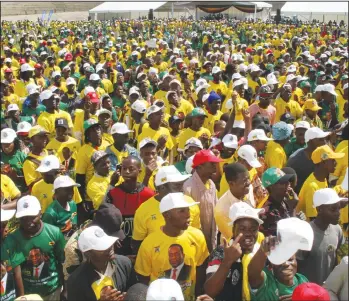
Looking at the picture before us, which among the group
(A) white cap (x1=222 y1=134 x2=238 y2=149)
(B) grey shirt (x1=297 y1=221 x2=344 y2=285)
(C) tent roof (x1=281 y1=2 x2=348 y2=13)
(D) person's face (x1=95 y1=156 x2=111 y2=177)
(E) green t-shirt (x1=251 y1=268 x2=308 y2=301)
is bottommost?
(B) grey shirt (x1=297 y1=221 x2=344 y2=285)

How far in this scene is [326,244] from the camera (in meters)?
3.64

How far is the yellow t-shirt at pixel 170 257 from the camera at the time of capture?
3410 millimetres

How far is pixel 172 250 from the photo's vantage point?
11.2 ft

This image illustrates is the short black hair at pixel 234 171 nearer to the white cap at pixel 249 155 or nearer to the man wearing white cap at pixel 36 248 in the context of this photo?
the white cap at pixel 249 155

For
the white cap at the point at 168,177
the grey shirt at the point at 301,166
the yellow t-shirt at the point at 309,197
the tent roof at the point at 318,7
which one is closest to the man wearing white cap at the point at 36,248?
the white cap at the point at 168,177

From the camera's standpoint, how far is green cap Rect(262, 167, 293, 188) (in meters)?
4.18

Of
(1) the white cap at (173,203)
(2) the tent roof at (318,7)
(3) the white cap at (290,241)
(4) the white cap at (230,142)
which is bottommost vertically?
(4) the white cap at (230,142)

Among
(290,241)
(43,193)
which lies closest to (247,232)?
(290,241)

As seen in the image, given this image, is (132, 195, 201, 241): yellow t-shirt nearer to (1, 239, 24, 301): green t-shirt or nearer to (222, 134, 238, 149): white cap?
(1, 239, 24, 301): green t-shirt

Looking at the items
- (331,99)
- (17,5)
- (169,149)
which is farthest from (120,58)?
(17,5)

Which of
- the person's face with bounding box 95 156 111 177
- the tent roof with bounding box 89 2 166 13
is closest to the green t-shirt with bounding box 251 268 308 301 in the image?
the person's face with bounding box 95 156 111 177

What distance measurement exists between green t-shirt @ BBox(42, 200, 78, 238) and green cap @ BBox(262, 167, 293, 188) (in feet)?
5.70

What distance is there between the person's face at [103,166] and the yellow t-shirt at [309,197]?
1.88 meters

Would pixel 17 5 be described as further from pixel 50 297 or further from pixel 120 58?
pixel 50 297
